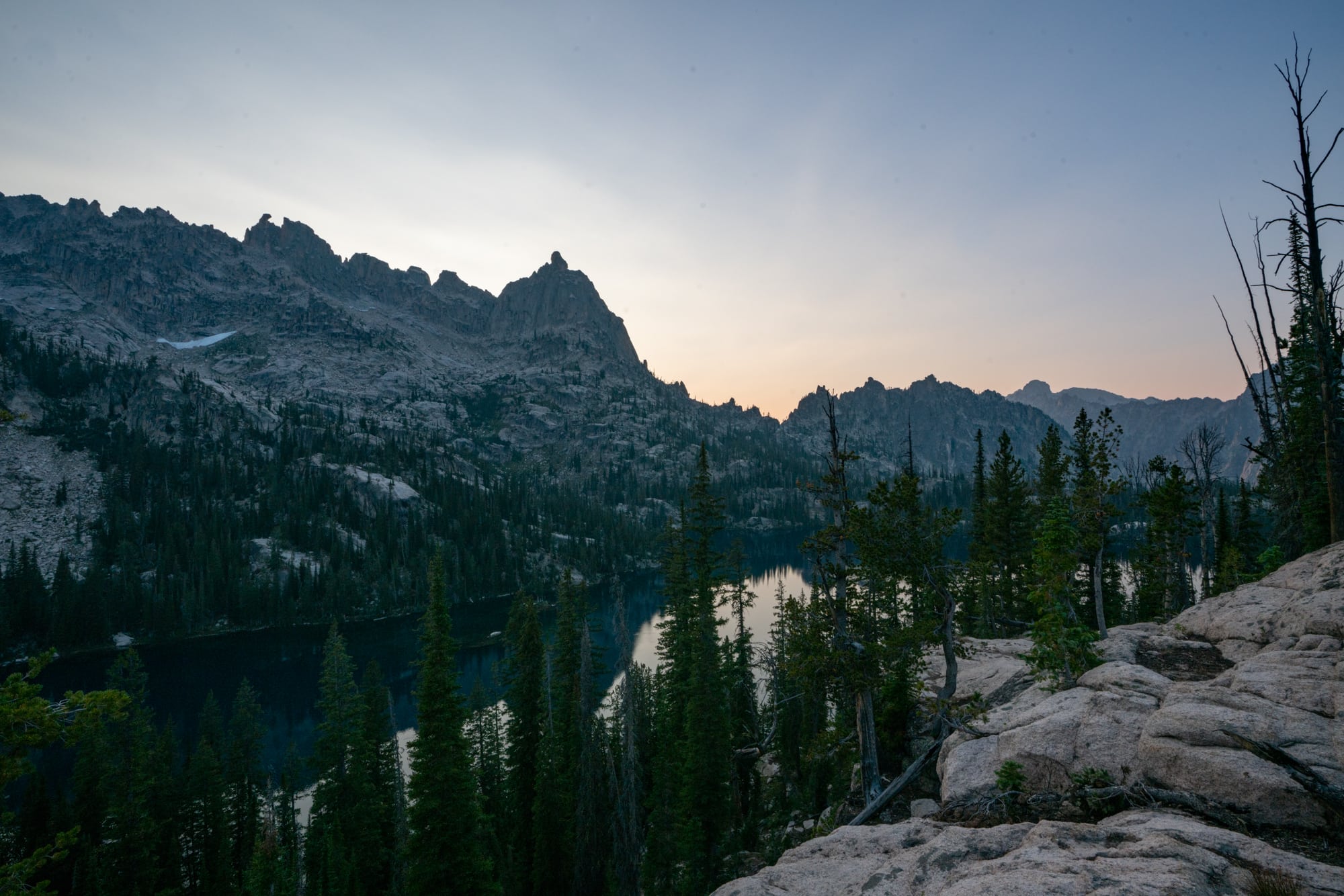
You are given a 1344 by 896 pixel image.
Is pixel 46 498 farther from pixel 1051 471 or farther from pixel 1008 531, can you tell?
pixel 1051 471

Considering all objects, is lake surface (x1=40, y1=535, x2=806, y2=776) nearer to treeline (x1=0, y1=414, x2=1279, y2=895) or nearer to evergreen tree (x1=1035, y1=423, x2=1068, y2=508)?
treeline (x1=0, y1=414, x2=1279, y2=895)

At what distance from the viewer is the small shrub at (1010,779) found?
36.9 feet

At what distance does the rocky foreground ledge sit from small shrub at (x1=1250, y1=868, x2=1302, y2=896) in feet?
0.17

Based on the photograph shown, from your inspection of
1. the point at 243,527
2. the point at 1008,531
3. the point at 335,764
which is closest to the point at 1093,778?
Result: the point at 1008,531

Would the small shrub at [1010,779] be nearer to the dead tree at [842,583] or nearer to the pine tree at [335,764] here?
the dead tree at [842,583]

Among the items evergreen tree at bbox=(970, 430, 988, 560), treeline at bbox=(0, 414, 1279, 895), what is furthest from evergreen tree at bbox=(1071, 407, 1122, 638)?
evergreen tree at bbox=(970, 430, 988, 560)

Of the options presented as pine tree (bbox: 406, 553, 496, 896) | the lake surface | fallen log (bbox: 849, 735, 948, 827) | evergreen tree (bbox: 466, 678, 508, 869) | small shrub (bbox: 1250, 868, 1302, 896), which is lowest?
the lake surface

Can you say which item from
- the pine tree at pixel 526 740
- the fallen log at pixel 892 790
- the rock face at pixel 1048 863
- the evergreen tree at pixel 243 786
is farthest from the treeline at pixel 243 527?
the rock face at pixel 1048 863

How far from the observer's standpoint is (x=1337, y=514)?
20.7 metres

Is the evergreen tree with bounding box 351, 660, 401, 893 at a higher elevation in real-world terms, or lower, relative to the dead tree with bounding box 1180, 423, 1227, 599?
lower

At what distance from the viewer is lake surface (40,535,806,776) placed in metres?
70.9

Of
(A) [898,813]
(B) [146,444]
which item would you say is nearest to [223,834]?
(A) [898,813]

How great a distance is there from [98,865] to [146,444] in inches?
6885

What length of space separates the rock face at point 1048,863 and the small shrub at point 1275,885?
9 cm
